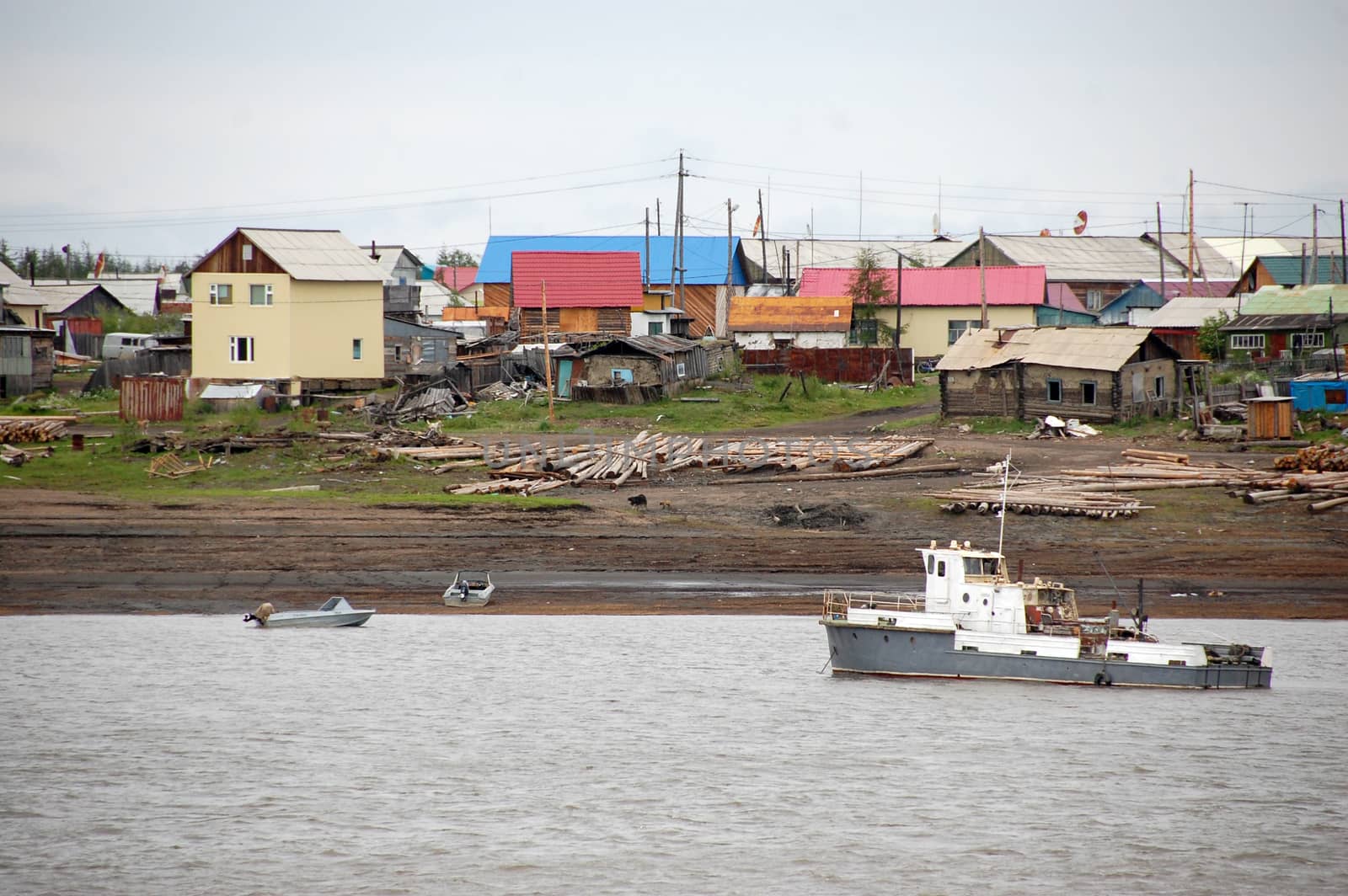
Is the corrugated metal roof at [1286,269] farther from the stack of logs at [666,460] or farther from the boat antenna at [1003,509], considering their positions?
the boat antenna at [1003,509]

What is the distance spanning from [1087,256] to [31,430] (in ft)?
274

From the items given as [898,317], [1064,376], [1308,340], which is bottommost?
[1064,376]

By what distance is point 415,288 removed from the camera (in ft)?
301

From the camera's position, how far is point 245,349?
63.3m

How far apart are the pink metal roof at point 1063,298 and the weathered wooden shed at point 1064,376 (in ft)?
121

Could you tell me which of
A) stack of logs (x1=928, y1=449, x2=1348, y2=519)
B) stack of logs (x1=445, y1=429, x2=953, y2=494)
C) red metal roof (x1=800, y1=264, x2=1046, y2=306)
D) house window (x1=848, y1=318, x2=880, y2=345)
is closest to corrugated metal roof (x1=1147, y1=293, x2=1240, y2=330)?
red metal roof (x1=800, y1=264, x2=1046, y2=306)

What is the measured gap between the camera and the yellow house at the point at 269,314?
62812mm

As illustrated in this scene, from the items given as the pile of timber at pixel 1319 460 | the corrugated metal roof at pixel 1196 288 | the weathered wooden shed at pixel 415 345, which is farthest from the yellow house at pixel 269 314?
the corrugated metal roof at pixel 1196 288

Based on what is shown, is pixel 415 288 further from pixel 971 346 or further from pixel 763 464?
pixel 763 464

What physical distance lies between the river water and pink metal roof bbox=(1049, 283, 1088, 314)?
65138mm

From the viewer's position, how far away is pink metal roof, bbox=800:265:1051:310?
8800 cm

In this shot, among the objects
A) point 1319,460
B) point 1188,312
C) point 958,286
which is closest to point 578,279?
point 958,286

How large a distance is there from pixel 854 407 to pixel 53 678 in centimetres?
4457

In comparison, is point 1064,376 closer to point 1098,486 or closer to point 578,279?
point 1098,486
